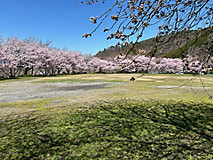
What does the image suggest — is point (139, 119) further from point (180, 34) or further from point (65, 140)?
point (180, 34)

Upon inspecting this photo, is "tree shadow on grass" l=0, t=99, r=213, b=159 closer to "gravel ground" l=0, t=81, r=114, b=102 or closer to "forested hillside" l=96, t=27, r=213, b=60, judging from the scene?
"forested hillside" l=96, t=27, r=213, b=60

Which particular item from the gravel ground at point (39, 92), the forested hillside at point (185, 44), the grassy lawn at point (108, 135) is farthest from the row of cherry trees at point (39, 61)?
the forested hillside at point (185, 44)

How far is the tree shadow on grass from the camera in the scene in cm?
262

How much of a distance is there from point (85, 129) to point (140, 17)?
112 inches

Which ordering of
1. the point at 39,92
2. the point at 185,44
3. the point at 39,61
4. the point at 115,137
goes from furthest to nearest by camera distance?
1. the point at 39,61
2. the point at 39,92
3. the point at 115,137
4. the point at 185,44

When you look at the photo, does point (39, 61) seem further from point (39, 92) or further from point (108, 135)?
point (108, 135)

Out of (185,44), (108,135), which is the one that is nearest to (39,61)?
(108,135)

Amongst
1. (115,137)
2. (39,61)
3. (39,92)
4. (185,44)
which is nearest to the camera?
(185,44)

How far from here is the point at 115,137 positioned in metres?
3.19

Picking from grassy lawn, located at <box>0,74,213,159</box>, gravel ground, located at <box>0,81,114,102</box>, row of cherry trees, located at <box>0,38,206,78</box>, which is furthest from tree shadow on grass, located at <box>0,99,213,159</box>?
row of cherry trees, located at <box>0,38,206,78</box>

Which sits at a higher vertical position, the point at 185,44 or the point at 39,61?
the point at 39,61

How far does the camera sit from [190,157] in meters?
2.47

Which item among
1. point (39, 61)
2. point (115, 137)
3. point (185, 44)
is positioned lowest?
point (115, 137)

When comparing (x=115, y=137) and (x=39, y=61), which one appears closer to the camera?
(x=115, y=137)
